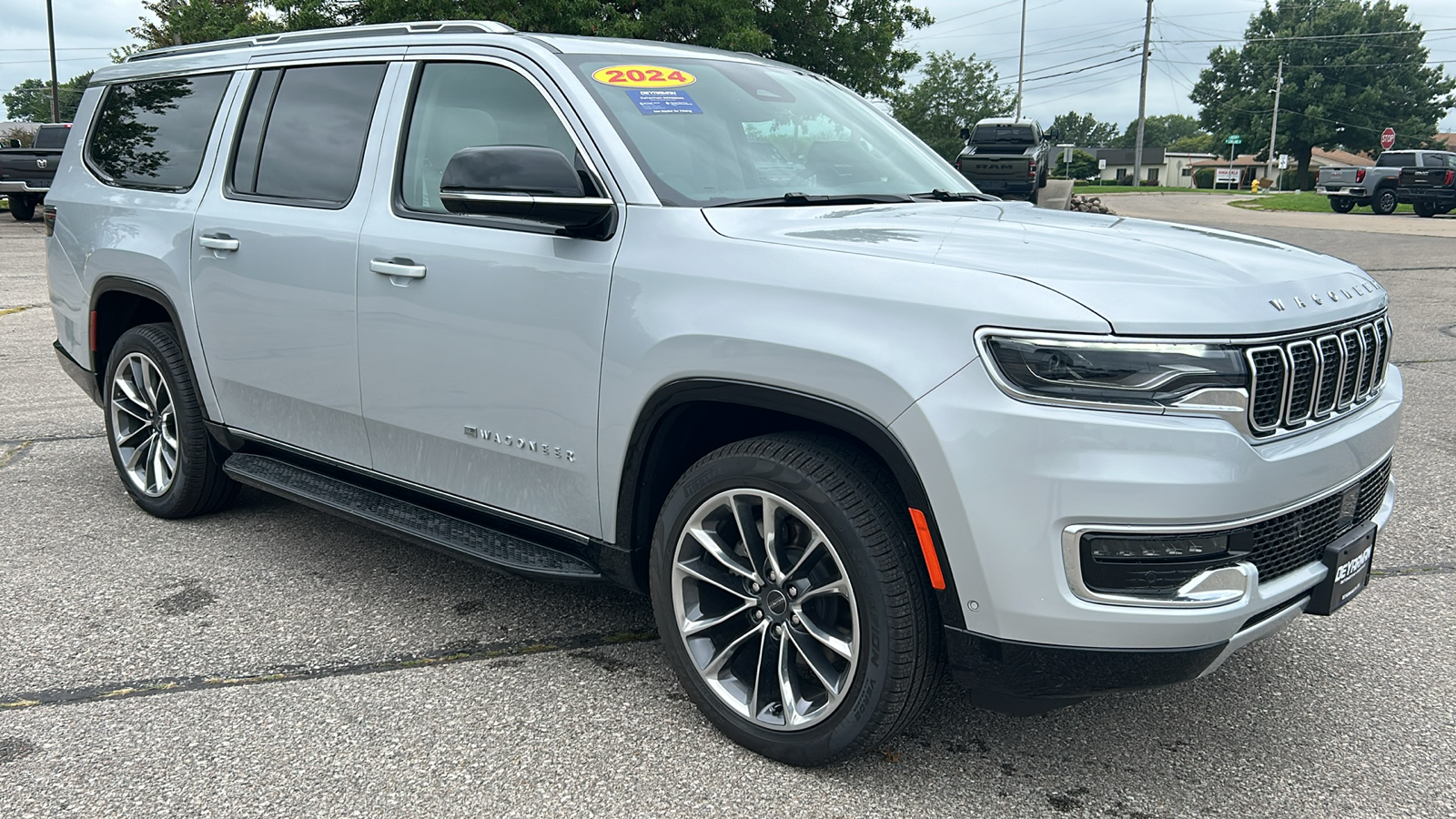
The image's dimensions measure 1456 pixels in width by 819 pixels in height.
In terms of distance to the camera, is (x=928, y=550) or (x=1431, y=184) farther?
(x=1431, y=184)

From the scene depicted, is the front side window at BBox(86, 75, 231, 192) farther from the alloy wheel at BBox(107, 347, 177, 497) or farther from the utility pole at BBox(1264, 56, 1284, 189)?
the utility pole at BBox(1264, 56, 1284, 189)

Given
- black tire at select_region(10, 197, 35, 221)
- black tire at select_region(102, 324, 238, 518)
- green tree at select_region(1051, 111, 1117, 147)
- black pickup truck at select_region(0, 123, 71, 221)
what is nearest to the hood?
black tire at select_region(102, 324, 238, 518)

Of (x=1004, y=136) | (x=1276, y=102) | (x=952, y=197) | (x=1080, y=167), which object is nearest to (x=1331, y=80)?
→ (x=1276, y=102)

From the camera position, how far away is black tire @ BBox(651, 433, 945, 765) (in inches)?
106

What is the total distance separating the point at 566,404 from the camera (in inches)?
129

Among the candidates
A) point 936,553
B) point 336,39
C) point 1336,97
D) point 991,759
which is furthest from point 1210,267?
point 1336,97

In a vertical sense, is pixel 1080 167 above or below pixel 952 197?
below

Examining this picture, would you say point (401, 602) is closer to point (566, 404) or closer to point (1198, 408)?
point (566, 404)

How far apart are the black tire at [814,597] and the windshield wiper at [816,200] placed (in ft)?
2.52

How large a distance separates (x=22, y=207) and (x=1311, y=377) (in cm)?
2946

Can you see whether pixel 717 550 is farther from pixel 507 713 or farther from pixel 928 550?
pixel 507 713

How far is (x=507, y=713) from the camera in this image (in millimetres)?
3297

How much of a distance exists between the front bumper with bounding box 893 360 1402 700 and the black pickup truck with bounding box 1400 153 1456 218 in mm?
33297

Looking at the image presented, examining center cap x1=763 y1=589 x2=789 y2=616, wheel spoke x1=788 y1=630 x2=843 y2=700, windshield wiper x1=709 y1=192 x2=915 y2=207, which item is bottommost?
wheel spoke x1=788 y1=630 x2=843 y2=700
